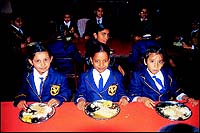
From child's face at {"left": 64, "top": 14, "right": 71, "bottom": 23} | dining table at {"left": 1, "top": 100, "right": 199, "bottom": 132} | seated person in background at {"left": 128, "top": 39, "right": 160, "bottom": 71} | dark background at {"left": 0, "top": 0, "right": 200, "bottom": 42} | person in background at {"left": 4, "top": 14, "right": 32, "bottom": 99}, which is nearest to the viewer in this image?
dining table at {"left": 1, "top": 100, "right": 199, "bottom": 132}

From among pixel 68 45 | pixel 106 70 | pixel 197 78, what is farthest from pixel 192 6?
pixel 106 70

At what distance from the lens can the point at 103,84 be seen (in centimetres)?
272

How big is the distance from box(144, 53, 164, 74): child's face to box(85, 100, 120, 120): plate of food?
65 cm

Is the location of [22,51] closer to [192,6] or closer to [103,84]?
[103,84]

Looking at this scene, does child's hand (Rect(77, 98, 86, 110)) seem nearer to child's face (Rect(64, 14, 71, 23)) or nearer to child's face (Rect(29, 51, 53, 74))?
child's face (Rect(29, 51, 53, 74))

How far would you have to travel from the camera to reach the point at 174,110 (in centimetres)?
216

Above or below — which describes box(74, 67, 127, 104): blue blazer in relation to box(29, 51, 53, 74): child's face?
below

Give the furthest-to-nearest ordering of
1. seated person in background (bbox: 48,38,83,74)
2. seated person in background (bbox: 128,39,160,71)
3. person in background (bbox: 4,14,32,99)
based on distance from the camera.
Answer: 1. person in background (bbox: 4,14,32,99)
2. seated person in background (bbox: 128,39,160,71)
3. seated person in background (bbox: 48,38,83,74)

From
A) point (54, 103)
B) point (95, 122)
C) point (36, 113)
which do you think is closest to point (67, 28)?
point (54, 103)

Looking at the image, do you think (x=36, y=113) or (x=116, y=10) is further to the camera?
(x=116, y=10)

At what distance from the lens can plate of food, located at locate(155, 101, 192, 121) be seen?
2.06 meters

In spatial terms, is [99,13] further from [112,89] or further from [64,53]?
[112,89]

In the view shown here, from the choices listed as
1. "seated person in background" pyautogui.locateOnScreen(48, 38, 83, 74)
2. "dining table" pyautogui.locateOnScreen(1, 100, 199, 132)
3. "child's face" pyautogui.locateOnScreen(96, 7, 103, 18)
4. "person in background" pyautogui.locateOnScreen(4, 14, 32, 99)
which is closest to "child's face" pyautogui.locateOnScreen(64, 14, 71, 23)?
"child's face" pyautogui.locateOnScreen(96, 7, 103, 18)

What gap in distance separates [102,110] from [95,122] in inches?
7.1
